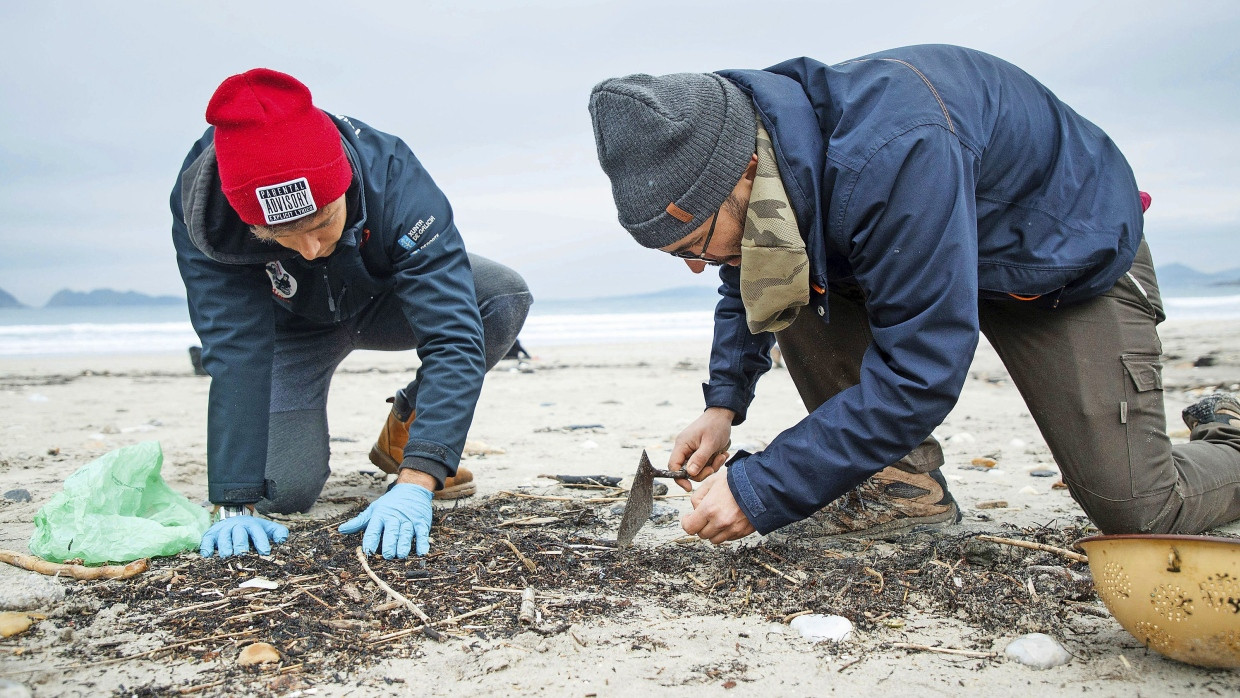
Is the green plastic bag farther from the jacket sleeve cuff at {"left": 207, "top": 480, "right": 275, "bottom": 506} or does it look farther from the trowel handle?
the trowel handle

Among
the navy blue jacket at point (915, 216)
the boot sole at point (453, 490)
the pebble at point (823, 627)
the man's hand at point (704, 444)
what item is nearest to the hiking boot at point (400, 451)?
the boot sole at point (453, 490)

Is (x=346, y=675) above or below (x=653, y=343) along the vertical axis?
above

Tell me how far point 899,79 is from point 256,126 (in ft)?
6.03

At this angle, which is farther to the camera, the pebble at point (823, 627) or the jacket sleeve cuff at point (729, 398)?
the jacket sleeve cuff at point (729, 398)

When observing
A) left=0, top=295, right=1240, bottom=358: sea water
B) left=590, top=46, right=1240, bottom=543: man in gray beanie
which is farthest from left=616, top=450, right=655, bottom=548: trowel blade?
left=0, top=295, right=1240, bottom=358: sea water

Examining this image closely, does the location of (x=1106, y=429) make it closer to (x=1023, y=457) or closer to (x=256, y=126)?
(x=1023, y=457)

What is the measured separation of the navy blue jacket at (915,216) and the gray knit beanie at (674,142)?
12cm

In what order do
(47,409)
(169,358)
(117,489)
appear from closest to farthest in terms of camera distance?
(117,489), (47,409), (169,358)

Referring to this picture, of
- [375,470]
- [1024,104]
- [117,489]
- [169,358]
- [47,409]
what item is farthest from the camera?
[169,358]

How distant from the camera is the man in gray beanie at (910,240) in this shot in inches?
74.3

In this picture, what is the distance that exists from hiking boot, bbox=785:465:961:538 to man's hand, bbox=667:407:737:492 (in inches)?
15.9

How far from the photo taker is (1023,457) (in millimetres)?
4320

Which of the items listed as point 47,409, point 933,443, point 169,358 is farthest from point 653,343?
point 933,443

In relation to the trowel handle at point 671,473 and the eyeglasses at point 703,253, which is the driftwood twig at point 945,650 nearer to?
the trowel handle at point 671,473
